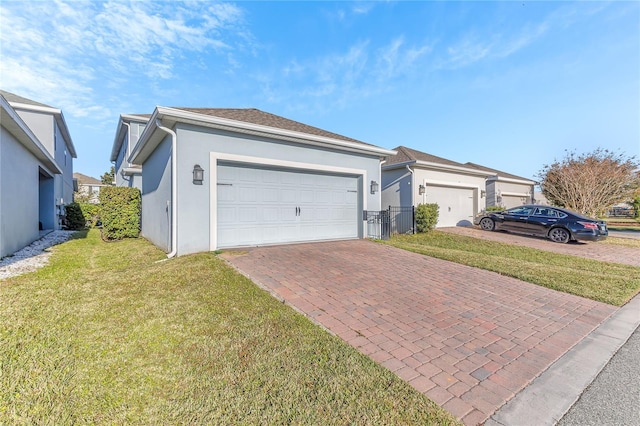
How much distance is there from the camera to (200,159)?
6645mm

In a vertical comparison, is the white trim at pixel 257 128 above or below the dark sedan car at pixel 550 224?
above

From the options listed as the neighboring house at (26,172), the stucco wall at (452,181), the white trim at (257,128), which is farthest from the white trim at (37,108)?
the stucco wall at (452,181)

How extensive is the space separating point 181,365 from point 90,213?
18.2m

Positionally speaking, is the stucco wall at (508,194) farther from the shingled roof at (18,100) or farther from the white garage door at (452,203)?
the shingled roof at (18,100)

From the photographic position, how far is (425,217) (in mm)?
11844

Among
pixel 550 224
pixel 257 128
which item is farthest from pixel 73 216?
pixel 550 224

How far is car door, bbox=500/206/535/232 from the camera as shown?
11.5m

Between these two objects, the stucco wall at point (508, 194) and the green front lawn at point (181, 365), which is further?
the stucco wall at point (508, 194)

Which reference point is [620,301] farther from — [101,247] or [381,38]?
[101,247]

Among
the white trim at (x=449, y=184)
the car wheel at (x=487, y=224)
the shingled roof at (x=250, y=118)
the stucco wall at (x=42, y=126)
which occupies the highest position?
the stucco wall at (x=42, y=126)

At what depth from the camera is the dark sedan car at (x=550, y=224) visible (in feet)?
32.6

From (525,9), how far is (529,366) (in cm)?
944

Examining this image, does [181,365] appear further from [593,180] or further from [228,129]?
[593,180]

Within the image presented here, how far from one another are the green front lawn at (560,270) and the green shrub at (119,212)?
962 cm
